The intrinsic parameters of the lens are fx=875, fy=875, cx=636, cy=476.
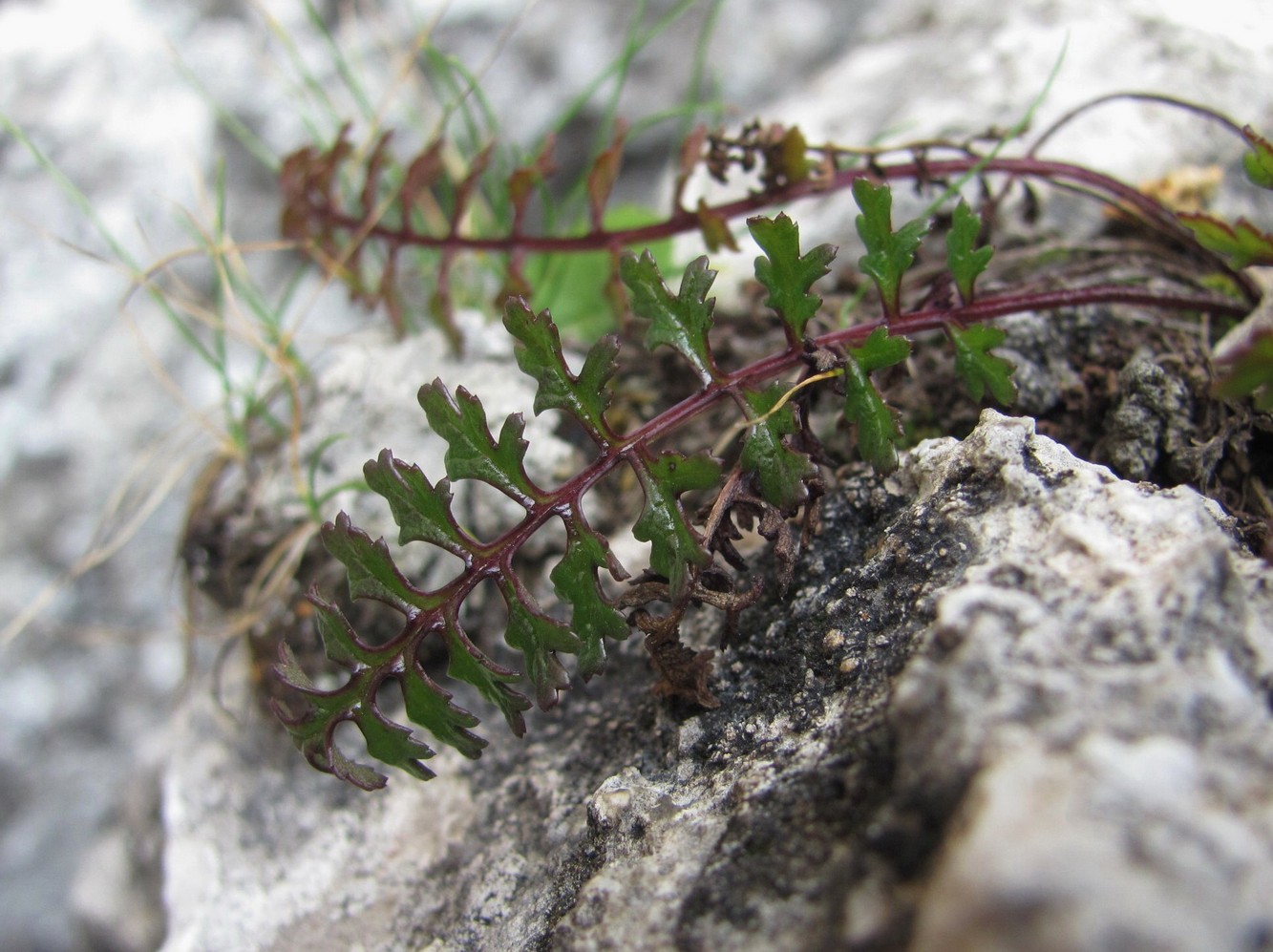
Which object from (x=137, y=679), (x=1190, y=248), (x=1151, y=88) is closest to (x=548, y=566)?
(x=1190, y=248)

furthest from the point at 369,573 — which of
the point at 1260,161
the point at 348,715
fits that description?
the point at 1260,161

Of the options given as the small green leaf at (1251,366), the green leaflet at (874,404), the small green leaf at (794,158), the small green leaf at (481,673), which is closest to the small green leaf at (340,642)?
the small green leaf at (481,673)

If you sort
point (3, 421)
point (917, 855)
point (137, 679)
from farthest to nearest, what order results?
1. point (137, 679)
2. point (3, 421)
3. point (917, 855)

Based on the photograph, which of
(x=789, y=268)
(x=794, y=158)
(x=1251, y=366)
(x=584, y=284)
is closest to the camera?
(x=1251, y=366)

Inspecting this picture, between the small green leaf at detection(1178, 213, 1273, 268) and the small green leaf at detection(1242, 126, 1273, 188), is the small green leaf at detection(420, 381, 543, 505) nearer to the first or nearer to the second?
the small green leaf at detection(1178, 213, 1273, 268)

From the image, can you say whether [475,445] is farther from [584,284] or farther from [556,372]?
[584,284]

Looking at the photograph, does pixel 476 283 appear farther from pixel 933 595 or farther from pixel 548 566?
pixel 933 595

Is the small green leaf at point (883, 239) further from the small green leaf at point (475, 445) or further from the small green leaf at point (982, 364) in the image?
the small green leaf at point (475, 445)
